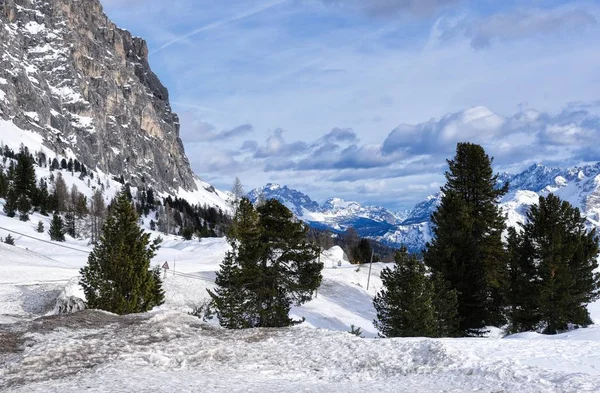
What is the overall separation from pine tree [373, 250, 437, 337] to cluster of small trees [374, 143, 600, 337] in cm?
6

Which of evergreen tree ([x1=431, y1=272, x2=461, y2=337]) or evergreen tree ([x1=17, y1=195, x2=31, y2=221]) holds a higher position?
evergreen tree ([x1=17, y1=195, x2=31, y2=221])

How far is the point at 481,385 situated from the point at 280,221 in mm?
21996

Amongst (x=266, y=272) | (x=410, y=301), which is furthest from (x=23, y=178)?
(x=410, y=301)

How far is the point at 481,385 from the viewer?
1126cm

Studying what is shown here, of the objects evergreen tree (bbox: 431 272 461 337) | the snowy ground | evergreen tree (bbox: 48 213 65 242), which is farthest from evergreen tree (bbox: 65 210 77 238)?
the snowy ground

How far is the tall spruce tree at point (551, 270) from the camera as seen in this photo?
3212 cm

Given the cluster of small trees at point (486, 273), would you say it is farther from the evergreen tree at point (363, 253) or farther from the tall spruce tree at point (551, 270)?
the evergreen tree at point (363, 253)

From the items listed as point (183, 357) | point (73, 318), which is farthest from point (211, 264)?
point (183, 357)

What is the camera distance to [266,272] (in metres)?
31.8

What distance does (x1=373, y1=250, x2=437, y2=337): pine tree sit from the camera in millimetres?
29125

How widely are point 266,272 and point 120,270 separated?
30.0 feet

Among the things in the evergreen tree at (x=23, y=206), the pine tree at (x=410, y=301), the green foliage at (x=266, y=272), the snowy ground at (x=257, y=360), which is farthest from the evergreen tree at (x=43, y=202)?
the snowy ground at (x=257, y=360)

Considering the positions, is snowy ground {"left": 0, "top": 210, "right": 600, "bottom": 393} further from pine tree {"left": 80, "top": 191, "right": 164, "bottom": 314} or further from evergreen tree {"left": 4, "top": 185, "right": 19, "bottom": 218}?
evergreen tree {"left": 4, "top": 185, "right": 19, "bottom": 218}

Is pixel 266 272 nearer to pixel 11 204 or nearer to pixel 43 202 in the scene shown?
pixel 11 204
